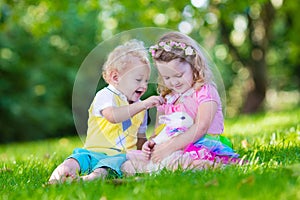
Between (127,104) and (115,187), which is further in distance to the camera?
(127,104)

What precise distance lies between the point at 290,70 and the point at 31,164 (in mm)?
21196

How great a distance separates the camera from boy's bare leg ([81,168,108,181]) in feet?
9.90

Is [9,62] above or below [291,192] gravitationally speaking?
above

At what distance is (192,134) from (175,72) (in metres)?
0.41

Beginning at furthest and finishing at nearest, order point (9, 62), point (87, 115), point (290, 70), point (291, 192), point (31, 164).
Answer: point (290, 70)
point (9, 62)
point (31, 164)
point (87, 115)
point (291, 192)

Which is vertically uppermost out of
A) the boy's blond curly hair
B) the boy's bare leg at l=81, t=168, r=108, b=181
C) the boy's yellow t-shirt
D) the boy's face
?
the boy's blond curly hair

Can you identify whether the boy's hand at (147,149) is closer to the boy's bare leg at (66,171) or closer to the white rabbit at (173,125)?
the white rabbit at (173,125)

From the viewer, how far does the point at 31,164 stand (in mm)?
4043

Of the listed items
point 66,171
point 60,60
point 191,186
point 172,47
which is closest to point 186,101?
point 172,47

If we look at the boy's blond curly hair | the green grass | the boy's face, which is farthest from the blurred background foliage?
the green grass

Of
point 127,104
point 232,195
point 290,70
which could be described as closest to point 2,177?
point 127,104

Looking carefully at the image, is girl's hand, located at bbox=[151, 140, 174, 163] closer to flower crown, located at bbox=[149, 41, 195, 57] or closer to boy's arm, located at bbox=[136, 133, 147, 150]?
boy's arm, located at bbox=[136, 133, 147, 150]

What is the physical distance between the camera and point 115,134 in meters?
3.46

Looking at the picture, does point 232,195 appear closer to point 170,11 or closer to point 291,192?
point 291,192
